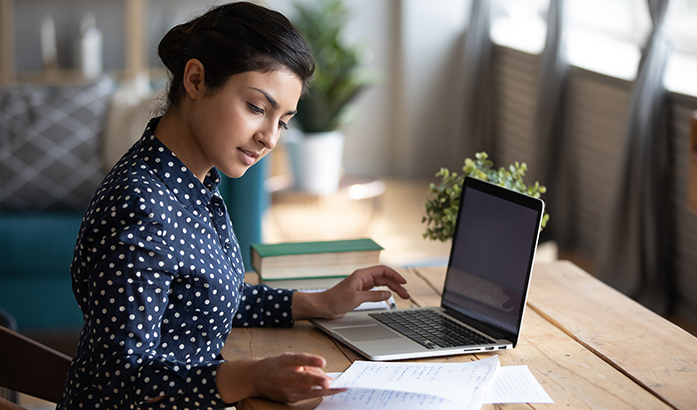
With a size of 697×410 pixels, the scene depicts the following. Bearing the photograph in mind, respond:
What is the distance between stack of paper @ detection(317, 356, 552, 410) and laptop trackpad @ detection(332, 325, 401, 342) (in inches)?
4.5

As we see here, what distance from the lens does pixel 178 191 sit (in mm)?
1274

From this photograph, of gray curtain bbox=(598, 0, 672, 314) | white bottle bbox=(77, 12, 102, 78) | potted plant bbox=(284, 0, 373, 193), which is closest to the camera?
gray curtain bbox=(598, 0, 672, 314)

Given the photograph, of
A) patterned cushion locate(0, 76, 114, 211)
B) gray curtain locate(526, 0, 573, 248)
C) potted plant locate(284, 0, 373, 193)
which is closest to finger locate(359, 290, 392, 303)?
patterned cushion locate(0, 76, 114, 211)

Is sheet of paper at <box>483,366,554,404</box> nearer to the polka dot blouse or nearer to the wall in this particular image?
the polka dot blouse

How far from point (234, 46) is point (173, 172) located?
0.21 meters

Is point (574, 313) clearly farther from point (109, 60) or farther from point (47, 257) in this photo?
point (109, 60)

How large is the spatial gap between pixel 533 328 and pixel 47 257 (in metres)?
2.10

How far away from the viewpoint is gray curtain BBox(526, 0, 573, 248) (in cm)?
433

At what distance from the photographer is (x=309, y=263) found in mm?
1713

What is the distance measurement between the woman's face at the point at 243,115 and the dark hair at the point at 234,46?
0.06ft

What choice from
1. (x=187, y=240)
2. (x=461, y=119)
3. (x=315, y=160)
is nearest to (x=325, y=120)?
(x=315, y=160)

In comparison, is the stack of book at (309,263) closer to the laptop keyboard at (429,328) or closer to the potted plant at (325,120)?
the laptop keyboard at (429,328)

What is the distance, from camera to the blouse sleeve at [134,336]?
1097 millimetres

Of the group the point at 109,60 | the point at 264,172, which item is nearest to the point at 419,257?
the point at 264,172
